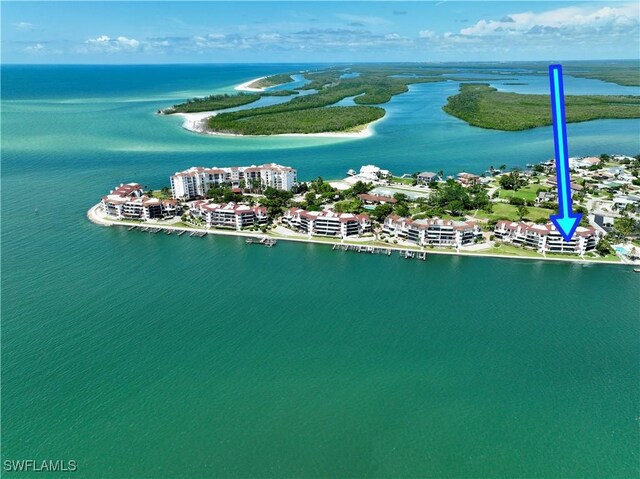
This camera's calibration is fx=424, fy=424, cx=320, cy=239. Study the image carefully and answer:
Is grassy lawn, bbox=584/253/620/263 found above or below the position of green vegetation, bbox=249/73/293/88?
below

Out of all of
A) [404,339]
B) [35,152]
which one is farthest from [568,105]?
[35,152]

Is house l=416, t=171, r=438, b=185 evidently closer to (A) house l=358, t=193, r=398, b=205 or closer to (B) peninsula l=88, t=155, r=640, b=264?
(B) peninsula l=88, t=155, r=640, b=264

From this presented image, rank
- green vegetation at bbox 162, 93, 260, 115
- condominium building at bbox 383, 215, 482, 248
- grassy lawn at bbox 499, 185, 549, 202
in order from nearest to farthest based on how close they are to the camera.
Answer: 1. condominium building at bbox 383, 215, 482, 248
2. grassy lawn at bbox 499, 185, 549, 202
3. green vegetation at bbox 162, 93, 260, 115

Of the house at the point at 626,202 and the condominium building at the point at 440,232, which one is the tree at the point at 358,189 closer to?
the condominium building at the point at 440,232

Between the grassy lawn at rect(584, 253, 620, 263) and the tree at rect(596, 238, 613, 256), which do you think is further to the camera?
the tree at rect(596, 238, 613, 256)

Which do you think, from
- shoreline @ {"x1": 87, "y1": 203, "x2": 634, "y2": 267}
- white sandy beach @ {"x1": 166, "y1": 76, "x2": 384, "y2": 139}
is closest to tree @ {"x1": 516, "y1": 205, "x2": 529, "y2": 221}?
shoreline @ {"x1": 87, "y1": 203, "x2": 634, "y2": 267}

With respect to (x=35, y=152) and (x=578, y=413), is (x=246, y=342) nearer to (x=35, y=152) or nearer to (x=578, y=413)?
(x=578, y=413)
